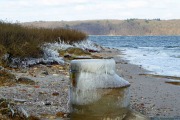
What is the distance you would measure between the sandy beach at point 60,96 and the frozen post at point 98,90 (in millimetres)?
945

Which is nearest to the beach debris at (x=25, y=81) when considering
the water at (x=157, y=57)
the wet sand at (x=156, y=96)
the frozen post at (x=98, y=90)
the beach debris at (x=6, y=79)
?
the beach debris at (x=6, y=79)

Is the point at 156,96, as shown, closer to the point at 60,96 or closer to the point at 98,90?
the point at 60,96

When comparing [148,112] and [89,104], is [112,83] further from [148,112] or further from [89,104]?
[148,112]

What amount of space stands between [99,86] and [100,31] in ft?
537

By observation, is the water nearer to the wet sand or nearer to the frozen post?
the wet sand

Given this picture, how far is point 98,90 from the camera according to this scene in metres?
5.34

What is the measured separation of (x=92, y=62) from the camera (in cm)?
536

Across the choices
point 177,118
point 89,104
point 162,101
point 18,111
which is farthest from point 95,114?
point 162,101

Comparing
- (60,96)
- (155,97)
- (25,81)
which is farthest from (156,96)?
(25,81)

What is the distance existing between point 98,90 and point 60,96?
9.75ft

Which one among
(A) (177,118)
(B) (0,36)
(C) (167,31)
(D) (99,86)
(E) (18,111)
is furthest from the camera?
(C) (167,31)

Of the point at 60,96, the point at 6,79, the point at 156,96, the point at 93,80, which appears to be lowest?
the point at 156,96

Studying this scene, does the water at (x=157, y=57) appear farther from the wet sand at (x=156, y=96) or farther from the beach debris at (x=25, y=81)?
the beach debris at (x=25, y=81)

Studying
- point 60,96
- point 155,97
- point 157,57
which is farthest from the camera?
point 157,57
